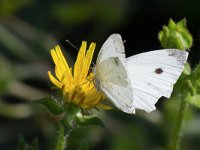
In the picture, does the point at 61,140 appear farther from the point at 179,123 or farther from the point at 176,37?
the point at 176,37

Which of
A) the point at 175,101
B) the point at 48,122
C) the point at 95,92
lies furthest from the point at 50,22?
the point at 95,92

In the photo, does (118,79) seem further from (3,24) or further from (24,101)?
(3,24)

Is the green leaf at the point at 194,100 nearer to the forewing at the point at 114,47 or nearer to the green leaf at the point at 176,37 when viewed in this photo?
the green leaf at the point at 176,37

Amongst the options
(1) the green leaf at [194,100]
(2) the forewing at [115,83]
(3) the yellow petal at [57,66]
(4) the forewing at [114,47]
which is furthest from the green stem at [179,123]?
(3) the yellow petal at [57,66]

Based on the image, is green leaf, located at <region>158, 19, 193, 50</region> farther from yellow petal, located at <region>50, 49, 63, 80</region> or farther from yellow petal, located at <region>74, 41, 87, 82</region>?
yellow petal, located at <region>50, 49, 63, 80</region>

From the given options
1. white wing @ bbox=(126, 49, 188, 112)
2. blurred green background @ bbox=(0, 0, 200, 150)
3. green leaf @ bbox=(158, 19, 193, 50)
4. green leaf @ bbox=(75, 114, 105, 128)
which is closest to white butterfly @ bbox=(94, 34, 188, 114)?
white wing @ bbox=(126, 49, 188, 112)

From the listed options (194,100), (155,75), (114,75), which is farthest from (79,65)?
(194,100)

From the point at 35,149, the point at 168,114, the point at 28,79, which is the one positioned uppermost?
the point at 35,149
